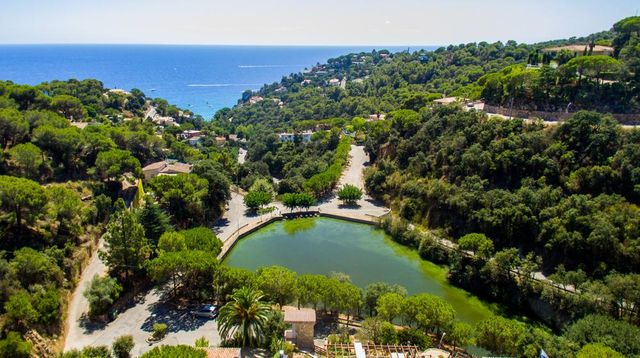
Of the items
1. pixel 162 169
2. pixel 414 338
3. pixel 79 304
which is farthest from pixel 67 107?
pixel 414 338

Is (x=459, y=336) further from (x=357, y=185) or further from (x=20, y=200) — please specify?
(x=357, y=185)

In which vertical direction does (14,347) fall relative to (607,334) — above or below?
above

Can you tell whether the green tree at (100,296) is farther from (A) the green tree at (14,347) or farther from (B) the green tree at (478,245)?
(B) the green tree at (478,245)

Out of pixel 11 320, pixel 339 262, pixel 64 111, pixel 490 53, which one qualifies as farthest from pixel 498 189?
pixel 490 53

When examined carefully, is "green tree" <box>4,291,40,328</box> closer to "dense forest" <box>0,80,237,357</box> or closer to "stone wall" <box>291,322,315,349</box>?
"dense forest" <box>0,80,237,357</box>

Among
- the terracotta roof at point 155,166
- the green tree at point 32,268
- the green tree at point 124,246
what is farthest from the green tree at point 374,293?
the terracotta roof at point 155,166

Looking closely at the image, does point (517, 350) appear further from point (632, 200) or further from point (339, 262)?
point (632, 200)
